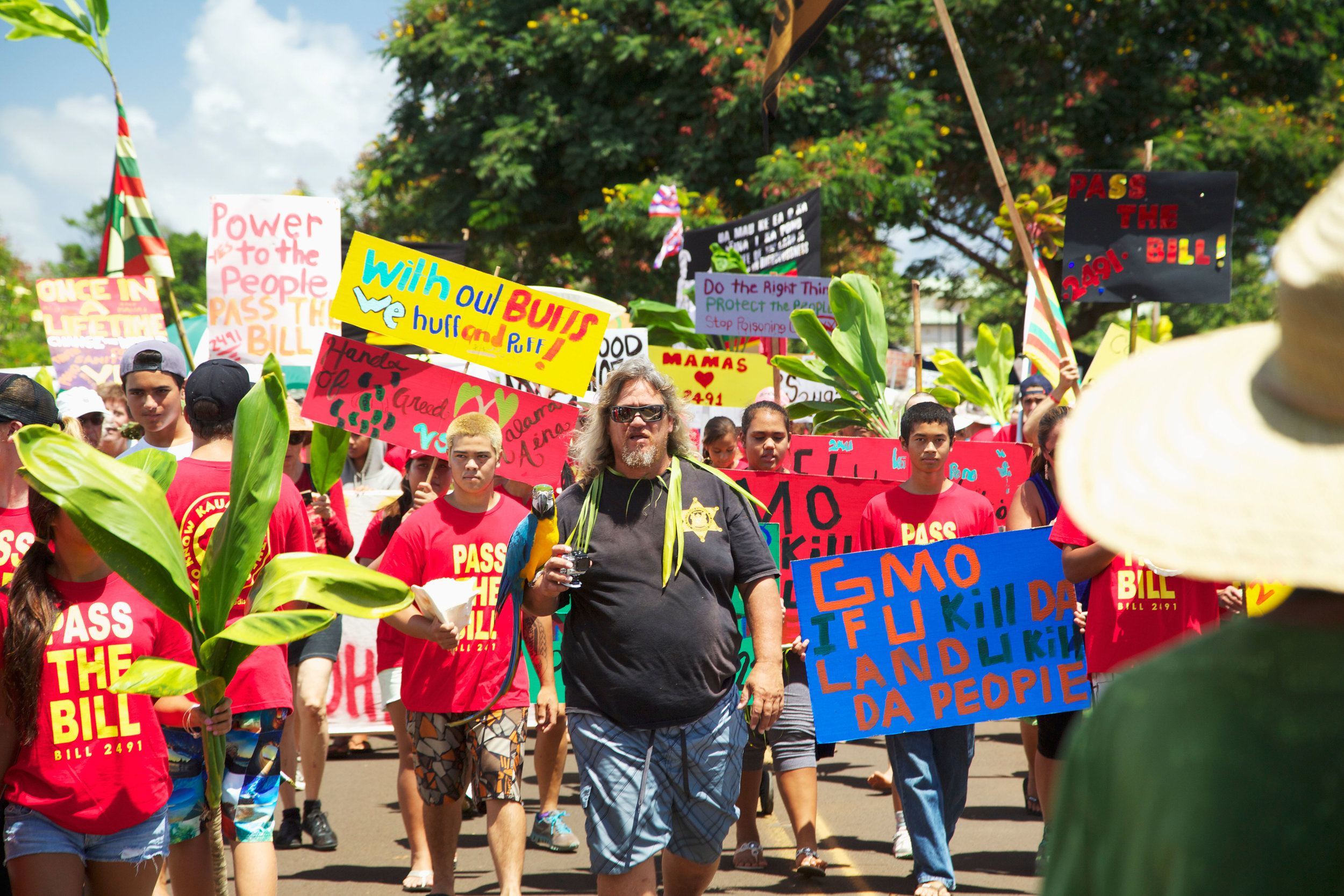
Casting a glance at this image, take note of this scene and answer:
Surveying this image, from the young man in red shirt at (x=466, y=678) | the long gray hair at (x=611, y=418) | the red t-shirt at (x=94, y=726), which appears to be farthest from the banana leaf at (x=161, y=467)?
the young man in red shirt at (x=466, y=678)

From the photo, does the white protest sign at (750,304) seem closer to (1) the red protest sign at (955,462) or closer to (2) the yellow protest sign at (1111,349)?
(2) the yellow protest sign at (1111,349)

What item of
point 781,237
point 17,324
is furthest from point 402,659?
point 17,324

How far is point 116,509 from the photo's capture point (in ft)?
7.99

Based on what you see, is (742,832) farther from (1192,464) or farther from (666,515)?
(1192,464)

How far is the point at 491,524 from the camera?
524 centimetres

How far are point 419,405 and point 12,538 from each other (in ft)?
9.25

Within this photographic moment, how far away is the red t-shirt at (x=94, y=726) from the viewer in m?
3.25

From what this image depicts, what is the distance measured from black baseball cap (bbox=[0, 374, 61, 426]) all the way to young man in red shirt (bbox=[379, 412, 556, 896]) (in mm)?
1626

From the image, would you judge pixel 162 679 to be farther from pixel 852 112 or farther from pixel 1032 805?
pixel 852 112

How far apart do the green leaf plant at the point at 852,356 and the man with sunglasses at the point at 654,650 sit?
4.63 metres

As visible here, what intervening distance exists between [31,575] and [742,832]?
3.56 metres

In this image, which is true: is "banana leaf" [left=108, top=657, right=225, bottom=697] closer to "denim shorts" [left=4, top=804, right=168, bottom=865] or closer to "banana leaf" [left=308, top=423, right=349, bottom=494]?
"denim shorts" [left=4, top=804, right=168, bottom=865]

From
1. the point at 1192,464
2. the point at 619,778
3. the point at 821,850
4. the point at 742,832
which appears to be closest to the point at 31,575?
the point at 619,778

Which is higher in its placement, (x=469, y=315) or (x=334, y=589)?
(x=469, y=315)
